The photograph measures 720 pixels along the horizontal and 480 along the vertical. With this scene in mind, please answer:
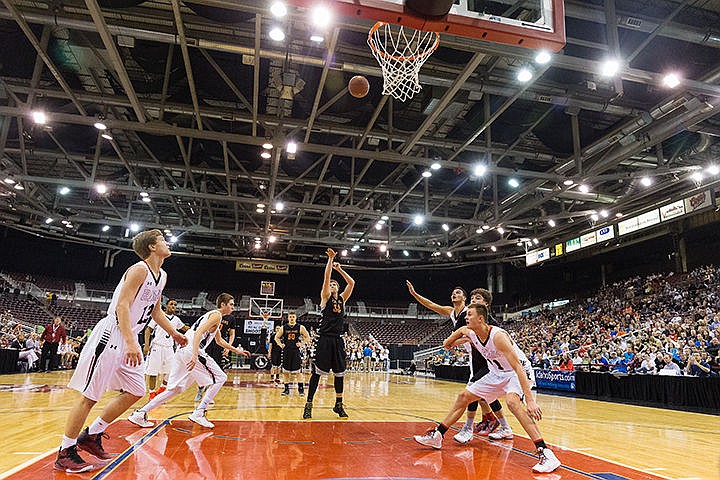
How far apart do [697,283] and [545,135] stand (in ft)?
43.0

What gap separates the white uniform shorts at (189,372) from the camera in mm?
6008

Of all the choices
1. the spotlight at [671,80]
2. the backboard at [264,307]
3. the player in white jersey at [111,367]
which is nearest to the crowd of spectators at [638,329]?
the spotlight at [671,80]

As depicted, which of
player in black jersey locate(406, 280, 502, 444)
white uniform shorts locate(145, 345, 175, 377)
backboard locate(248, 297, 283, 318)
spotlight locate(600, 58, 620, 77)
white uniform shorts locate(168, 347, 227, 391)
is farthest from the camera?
backboard locate(248, 297, 283, 318)

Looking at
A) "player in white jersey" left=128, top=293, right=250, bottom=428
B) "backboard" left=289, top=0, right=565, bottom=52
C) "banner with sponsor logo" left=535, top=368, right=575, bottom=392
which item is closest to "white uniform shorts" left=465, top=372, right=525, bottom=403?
"player in white jersey" left=128, top=293, right=250, bottom=428

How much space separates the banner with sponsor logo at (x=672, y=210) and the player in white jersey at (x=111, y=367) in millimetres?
18166

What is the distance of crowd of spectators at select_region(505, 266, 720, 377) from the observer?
42.9ft

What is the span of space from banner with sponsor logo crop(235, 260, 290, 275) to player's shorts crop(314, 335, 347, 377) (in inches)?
1075

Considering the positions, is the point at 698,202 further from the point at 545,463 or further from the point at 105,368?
the point at 105,368

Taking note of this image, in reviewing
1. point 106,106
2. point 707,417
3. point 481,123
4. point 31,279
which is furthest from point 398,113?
point 31,279

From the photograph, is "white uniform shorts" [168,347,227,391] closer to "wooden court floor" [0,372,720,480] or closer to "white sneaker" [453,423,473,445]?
"wooden court floor" [0,372,720,480]

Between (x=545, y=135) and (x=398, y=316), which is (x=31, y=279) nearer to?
(x=398, y=316)

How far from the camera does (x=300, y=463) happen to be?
4.09m

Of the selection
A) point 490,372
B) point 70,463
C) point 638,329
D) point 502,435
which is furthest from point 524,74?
point 638,329

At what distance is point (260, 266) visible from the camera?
112ft
